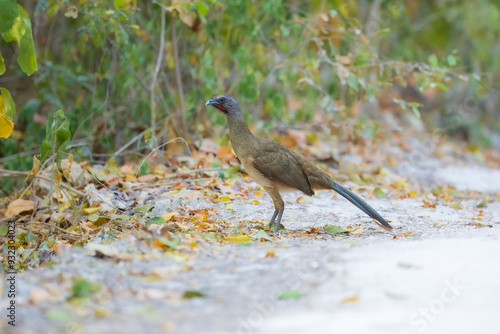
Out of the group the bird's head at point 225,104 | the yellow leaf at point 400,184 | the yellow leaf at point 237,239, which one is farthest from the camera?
the yellow leaf at point 400,184

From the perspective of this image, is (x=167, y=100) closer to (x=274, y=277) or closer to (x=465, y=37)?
(x=274, y=277)

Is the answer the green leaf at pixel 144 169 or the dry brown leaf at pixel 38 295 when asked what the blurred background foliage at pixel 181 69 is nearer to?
the green leaf at pixel 144 169

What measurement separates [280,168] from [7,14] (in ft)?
7.61

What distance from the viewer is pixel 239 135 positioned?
5.11 m

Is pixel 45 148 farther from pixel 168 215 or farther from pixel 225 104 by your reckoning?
pixel 225 104

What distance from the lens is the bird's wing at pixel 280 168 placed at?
490 cm

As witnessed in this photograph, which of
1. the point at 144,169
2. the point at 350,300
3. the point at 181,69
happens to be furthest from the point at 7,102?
the point at 181,69

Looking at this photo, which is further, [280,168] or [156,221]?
[280,168]

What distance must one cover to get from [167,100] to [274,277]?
5.06 m

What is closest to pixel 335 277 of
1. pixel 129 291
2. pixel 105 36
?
pixel 129 291

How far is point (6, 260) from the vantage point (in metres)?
4.56

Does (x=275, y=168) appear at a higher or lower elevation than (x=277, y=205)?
higher

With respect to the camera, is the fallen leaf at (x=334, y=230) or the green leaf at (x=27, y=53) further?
the fallen leaf at (x=334, y=230)

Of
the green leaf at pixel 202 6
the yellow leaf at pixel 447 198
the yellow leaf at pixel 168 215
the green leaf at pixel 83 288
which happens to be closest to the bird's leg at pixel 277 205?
the yellow leaf at pixel 168 215
